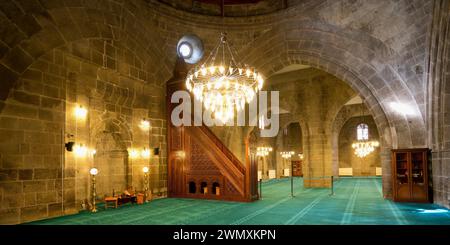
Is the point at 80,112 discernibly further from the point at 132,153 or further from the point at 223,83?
the point at 223,83

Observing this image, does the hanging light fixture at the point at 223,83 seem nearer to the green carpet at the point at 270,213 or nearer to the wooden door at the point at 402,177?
the green carpet at the point at 270,213

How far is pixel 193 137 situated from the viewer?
981 cm

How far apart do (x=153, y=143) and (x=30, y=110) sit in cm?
396

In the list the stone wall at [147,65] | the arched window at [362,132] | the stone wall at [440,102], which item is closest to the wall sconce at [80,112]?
the stone wall at [147,65]

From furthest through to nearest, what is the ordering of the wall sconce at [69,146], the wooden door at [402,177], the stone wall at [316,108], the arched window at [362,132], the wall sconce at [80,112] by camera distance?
1. the arched window at [362,132]
2. the stone wall at [316,108]
3. the wooden door at [402,177]
4. the wall sconce at [80,112]
5. the wall sconce at [69,146]

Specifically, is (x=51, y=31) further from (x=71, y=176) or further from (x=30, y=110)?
(x=71, y=176)

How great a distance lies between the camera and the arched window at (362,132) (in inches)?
921

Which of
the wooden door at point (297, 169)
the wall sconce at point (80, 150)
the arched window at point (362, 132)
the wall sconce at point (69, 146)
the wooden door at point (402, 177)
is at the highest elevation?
the arched window at point (362, 132)

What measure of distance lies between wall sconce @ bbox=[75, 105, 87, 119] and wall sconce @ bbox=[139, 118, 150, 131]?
205cm

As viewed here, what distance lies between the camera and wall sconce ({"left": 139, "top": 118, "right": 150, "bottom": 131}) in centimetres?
977

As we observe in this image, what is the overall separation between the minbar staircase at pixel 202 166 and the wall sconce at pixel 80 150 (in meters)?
3.02

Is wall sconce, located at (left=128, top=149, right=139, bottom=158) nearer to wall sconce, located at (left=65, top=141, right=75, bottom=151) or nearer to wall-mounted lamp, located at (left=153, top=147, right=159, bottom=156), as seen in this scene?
wall-mounted lamp, located at (left=153, top=147, right=159, bottom=156)

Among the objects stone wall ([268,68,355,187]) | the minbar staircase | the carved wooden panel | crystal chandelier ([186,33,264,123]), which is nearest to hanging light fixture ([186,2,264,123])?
crystal chandelier ([186,33,264,123])
